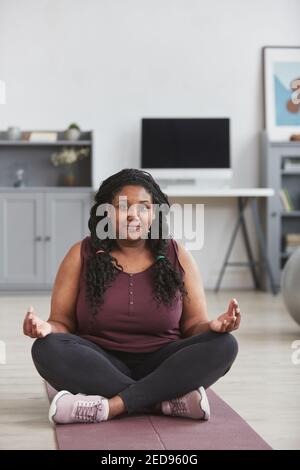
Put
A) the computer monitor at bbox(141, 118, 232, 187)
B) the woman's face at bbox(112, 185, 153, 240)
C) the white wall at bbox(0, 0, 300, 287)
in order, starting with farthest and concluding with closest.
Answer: the white wall at bbox(0, 0, 300, 287)
the computer monitor at bbox(141, 118, 232, 187)
the woman's face at bbox(112, 185, 153, 240)

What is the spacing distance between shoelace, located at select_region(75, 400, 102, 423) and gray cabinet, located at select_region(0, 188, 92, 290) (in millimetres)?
4689

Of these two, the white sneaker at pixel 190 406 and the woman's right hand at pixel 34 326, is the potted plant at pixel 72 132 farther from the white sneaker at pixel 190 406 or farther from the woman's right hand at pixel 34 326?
the white sneaker at pixel 190 406

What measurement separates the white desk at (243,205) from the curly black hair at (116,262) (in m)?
4.06

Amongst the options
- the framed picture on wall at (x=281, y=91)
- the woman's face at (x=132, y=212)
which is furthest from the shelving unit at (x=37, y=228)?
the woman's face at (x=132, y=212)

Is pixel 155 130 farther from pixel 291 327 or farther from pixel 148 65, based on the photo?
pixel 291 327

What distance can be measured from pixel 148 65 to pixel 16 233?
5.99ft

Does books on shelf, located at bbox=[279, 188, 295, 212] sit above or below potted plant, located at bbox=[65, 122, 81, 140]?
below

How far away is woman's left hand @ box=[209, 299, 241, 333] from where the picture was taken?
243cm

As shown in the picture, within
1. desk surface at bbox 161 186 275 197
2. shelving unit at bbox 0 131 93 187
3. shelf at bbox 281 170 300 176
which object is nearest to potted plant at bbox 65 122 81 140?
shelving unit at bbox 0 131 93 187

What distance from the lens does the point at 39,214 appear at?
720 cm

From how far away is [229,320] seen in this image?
247cm

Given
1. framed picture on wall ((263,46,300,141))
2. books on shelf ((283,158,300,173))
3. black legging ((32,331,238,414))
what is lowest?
black legging ((32,331,238,414))

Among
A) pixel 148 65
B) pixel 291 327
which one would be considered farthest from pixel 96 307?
pixel 148 65

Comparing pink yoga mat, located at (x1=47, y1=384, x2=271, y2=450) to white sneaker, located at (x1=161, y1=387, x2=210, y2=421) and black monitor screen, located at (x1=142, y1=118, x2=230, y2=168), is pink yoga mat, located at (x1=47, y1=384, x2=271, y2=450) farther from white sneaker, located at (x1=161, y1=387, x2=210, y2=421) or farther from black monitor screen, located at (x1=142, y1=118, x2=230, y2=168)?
black monitor screen, located at (x1=142, y1=118, x2=230, y2=168)
